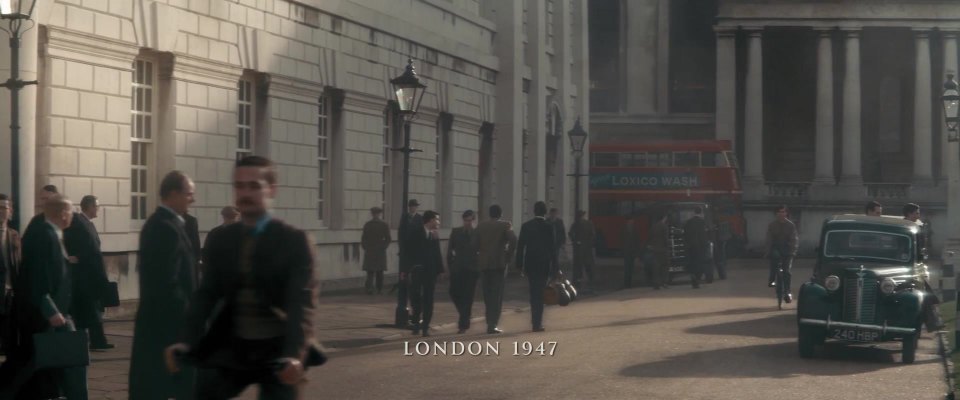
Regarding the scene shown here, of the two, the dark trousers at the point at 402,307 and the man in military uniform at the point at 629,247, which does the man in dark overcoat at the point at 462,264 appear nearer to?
the dark trousers at the point at 402,307

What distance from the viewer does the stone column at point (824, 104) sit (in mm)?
63656

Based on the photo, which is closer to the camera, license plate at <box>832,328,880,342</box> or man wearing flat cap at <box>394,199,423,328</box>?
license plate at <box>832,328,880,342</box>

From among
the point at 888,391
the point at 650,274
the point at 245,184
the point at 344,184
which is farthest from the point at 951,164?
the point at 245,184

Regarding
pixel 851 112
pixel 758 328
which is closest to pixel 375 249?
pixel 758 328

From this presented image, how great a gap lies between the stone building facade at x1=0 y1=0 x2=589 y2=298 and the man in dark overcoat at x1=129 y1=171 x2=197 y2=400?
29.6 ft

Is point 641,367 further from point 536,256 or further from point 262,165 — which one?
point 262,165

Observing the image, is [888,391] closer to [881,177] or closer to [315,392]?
[315,392]

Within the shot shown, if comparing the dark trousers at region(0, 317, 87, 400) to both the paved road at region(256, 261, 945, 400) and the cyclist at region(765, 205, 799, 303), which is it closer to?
the paved road at region(256, 261, 945, 400)

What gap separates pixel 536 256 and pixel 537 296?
0.52m

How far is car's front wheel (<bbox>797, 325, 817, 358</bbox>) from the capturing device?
16.5 m

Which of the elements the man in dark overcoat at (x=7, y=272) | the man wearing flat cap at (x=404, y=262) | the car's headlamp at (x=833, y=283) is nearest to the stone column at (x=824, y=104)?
the man wearing flat cap at (x=404, y=262)

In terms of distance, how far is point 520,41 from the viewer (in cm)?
3769

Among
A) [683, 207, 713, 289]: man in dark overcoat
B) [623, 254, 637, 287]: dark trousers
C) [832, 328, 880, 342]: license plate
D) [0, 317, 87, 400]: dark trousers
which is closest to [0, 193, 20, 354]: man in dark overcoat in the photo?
[0, 317, 87, 400]: dark trousers

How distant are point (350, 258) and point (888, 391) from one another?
1596 centimetres
